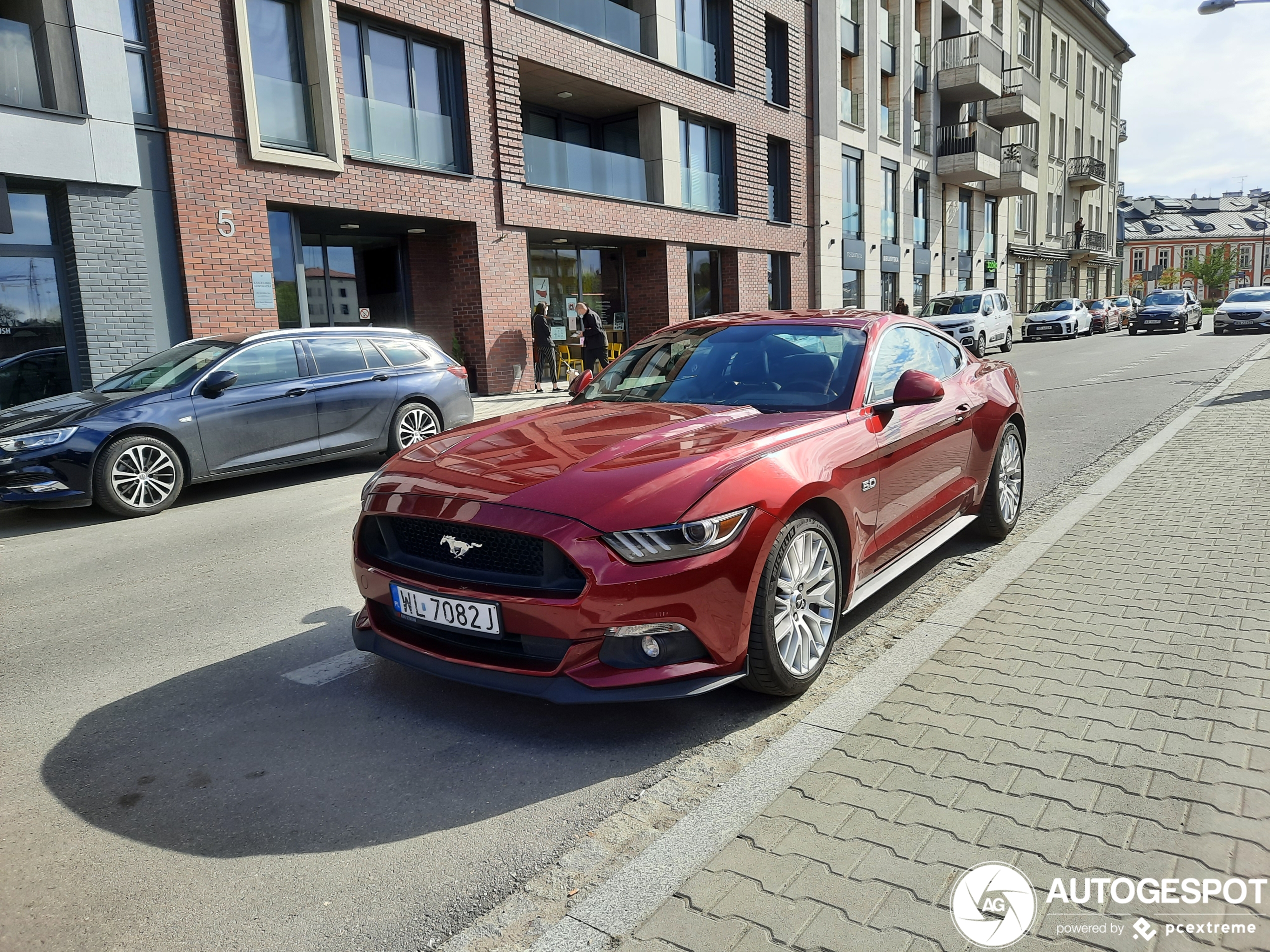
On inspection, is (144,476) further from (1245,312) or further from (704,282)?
(1245,312)

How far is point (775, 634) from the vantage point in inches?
131

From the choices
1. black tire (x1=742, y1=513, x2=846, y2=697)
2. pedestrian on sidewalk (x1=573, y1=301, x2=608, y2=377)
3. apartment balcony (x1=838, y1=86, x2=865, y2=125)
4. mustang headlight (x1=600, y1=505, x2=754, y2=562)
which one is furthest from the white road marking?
apartment balcony (x1=838, y1=86, x2=865, y2=125)

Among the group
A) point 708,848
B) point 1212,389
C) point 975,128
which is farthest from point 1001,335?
point 708,848

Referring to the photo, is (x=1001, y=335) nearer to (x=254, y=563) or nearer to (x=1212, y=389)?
(x=1212, y=389)

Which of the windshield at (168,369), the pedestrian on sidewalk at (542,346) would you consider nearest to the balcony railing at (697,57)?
the pedestrian on sidewalk at (542,346)

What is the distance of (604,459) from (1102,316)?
43630 mm

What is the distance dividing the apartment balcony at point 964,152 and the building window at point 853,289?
9166mm

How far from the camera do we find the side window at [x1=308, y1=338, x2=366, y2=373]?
30.5 ft

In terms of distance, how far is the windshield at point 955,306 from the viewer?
27703 millimetres

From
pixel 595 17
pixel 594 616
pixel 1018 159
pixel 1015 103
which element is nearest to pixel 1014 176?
pixel 1018 159

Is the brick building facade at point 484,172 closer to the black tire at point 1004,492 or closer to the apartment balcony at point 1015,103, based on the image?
the black tire at point 1004,492

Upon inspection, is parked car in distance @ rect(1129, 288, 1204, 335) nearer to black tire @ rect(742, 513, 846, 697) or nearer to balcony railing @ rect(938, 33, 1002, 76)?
balcony railing @ rect(938, 33, 1002, 76)

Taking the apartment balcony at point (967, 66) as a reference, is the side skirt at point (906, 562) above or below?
below

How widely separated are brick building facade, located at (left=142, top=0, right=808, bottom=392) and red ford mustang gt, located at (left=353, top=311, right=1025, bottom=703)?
10700mm
